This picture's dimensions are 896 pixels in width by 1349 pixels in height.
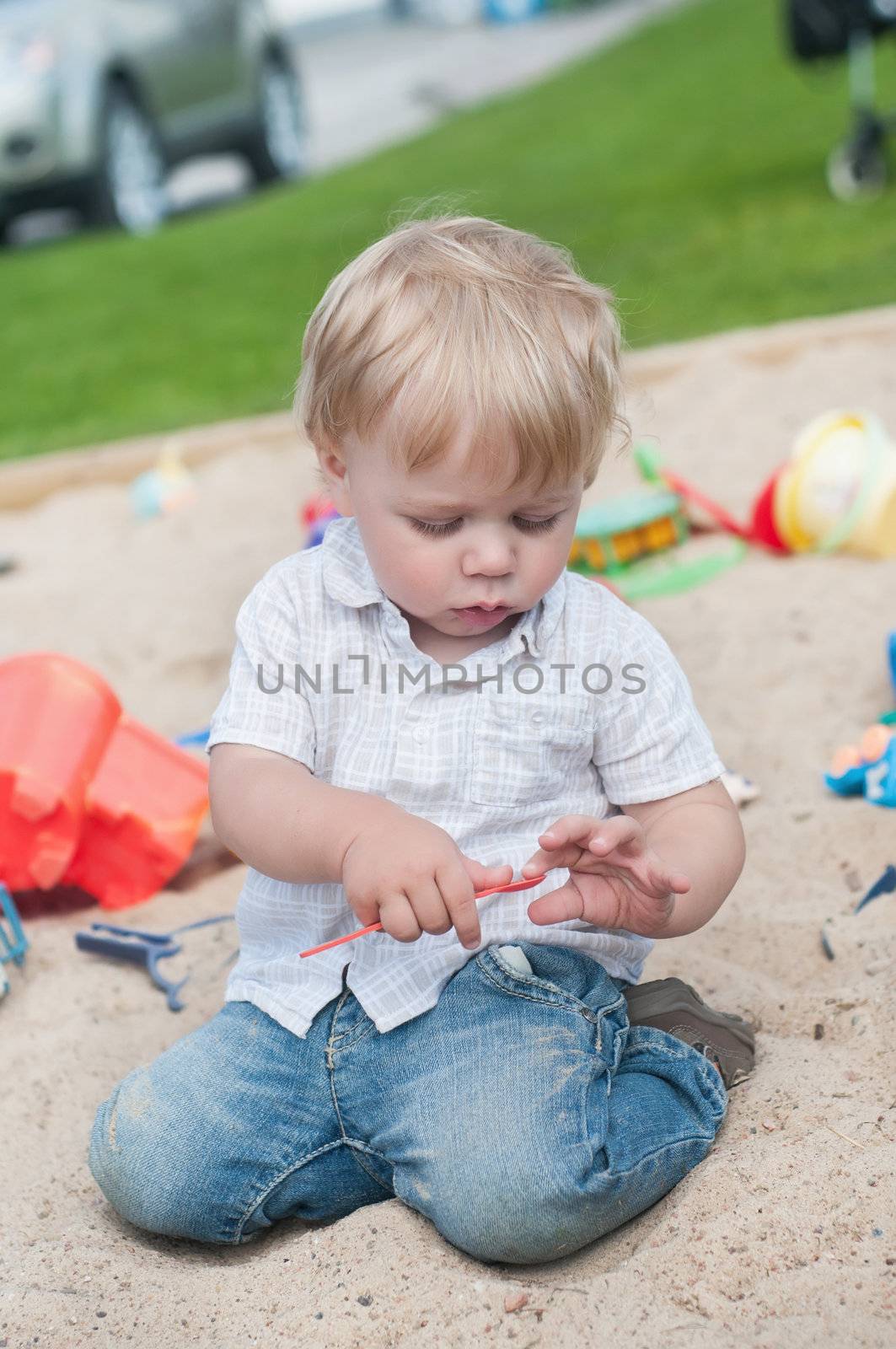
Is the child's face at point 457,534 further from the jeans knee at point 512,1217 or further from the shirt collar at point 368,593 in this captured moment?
the jeans knee at point 512,1217

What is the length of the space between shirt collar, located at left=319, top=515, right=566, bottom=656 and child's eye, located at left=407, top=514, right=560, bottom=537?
10cm

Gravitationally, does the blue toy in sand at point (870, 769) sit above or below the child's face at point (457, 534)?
below

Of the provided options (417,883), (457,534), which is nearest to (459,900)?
(417,883)

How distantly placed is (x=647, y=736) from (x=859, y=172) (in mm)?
5219

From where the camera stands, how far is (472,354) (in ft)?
5.09

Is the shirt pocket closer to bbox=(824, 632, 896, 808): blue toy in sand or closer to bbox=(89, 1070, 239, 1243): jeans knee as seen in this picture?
bbox=(89, 1070, 239, 1243): jeans knee

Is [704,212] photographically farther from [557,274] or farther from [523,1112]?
[523,1112]

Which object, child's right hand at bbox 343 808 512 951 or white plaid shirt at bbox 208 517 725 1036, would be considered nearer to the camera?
child's right hand at bbox 343 808 512 951

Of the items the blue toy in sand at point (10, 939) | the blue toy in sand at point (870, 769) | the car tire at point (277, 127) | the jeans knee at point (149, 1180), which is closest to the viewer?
the jeans knee at point (149, 1180)

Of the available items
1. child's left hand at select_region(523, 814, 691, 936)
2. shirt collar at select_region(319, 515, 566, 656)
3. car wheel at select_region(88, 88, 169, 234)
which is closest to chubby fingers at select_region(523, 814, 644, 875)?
child's left hand at select_region(523, 814, 691, 936)

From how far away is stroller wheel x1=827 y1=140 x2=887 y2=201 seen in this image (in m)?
6.17

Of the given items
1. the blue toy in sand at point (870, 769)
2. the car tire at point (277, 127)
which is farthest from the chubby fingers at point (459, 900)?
the car tire at point (277, 127)

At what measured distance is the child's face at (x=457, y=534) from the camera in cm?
157

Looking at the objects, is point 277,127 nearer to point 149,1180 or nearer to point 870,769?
Answer: point 870,769
